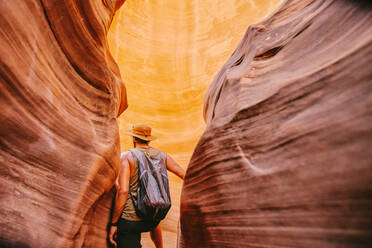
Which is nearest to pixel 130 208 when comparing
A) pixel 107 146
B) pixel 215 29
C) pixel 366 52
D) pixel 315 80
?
pixel 107 146

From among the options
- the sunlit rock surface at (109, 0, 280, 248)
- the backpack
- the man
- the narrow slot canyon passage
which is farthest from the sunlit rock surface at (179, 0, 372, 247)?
the sunlit rock surface at (109, 0, 280, 248)

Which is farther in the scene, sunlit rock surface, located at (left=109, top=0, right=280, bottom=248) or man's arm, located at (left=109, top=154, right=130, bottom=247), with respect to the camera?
sunlit rock surface, located at (left=109, top=0, right=280, bottom=248)

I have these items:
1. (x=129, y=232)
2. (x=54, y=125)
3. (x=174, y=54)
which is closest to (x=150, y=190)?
(x=129, y=232)

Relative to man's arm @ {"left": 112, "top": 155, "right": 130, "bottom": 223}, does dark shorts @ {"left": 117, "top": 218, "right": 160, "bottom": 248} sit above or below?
below

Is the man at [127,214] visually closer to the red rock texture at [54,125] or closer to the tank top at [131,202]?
the tank top at [131,202]

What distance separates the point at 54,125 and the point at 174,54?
19.9 feet

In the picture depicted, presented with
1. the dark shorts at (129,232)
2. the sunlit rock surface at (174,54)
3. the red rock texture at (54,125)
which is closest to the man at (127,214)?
the dark shorts at (129,232)

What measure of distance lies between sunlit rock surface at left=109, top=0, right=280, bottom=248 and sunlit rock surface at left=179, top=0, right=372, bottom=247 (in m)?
4.39

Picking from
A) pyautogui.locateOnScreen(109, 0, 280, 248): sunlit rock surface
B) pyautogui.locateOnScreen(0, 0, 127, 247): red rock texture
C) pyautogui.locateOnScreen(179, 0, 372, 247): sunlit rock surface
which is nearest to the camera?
pyautogui.locateOnScreen(179, 0, 372, 247): sunlit rock surface

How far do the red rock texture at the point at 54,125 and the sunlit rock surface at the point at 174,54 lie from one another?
4.14 m

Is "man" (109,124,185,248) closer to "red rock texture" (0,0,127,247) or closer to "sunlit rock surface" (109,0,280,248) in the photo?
"red rock texture" (0,0,127,247)

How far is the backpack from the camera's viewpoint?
1730 millimetres

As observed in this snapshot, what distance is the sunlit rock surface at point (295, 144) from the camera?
0.69 metres

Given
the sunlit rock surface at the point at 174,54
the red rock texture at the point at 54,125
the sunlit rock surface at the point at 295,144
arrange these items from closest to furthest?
the sunlit rock surface at the point at 295,144, the red rock texture at the point at 54,125, the sunlit rock surface at the point at 174,54
